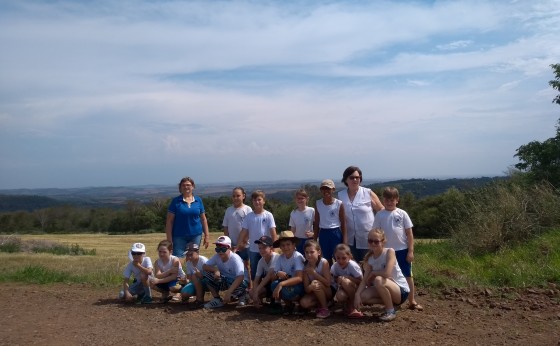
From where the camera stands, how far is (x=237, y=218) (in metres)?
7.43

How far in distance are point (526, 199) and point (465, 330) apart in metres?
6.82

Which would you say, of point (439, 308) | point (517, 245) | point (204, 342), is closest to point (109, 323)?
point (204, 342)

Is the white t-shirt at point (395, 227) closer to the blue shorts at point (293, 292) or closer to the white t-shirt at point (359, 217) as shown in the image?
the white t-shirt at point (359, 217)

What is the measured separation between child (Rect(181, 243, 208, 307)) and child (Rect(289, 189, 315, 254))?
130cm

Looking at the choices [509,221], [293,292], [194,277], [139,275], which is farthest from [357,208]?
[509,221]

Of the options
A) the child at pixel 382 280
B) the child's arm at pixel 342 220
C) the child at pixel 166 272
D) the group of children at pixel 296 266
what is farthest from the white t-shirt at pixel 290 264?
the child at pixel 166 272

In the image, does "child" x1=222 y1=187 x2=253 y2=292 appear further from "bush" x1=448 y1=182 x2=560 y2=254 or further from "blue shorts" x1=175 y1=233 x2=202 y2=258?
"bush" x1=448 y1=182 x2=560 y2=254

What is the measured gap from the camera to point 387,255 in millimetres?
5918

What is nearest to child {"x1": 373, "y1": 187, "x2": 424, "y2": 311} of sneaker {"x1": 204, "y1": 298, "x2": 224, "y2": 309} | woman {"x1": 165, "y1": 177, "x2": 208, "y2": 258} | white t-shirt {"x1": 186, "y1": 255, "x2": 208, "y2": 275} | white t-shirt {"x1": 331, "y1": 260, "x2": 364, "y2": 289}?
white t-shirt {"x1": 331, "y1": 260, "x2": 364, "y2": 289}

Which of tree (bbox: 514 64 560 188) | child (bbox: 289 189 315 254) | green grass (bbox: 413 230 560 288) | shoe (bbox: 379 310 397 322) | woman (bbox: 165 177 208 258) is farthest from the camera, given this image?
tree (bbox: 514 64 560 188)

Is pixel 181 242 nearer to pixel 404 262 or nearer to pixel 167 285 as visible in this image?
pixel 167 285

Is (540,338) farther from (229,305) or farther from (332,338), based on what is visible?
(229,305)

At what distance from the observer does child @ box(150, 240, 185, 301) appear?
7082mm

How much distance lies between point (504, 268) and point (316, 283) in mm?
3691
